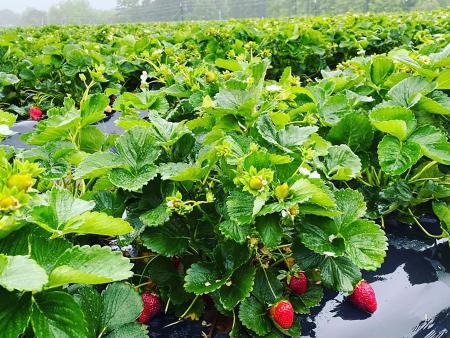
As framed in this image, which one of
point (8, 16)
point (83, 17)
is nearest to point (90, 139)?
point (83, 17)

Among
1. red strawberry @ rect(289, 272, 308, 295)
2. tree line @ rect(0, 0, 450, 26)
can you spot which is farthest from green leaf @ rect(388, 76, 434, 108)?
tree line @ rect(0, 0, 450, 26)

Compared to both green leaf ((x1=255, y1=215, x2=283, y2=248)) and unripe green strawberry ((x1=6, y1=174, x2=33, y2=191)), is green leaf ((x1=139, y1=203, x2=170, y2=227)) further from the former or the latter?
unripe green strawberry ((x1=6, y1=174, x2=33, y2=191))

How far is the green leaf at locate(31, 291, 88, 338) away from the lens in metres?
0.76

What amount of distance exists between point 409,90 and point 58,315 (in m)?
1.27

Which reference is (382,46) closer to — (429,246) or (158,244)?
(429,246)

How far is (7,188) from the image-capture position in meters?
0.75

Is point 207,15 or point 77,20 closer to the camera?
point 207,15

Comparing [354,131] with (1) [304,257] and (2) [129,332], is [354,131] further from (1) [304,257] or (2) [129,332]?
(2) [129,332]

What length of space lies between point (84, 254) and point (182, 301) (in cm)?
47

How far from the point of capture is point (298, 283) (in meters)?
1.23

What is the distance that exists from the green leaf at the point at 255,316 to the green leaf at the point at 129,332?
264 millimetres

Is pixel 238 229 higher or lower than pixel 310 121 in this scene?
A: lower

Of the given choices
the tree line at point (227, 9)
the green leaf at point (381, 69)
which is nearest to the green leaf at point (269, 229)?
the green leaf at point (381, 69)

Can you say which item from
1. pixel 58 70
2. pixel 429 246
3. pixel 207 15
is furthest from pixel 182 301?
pixel 207 15
